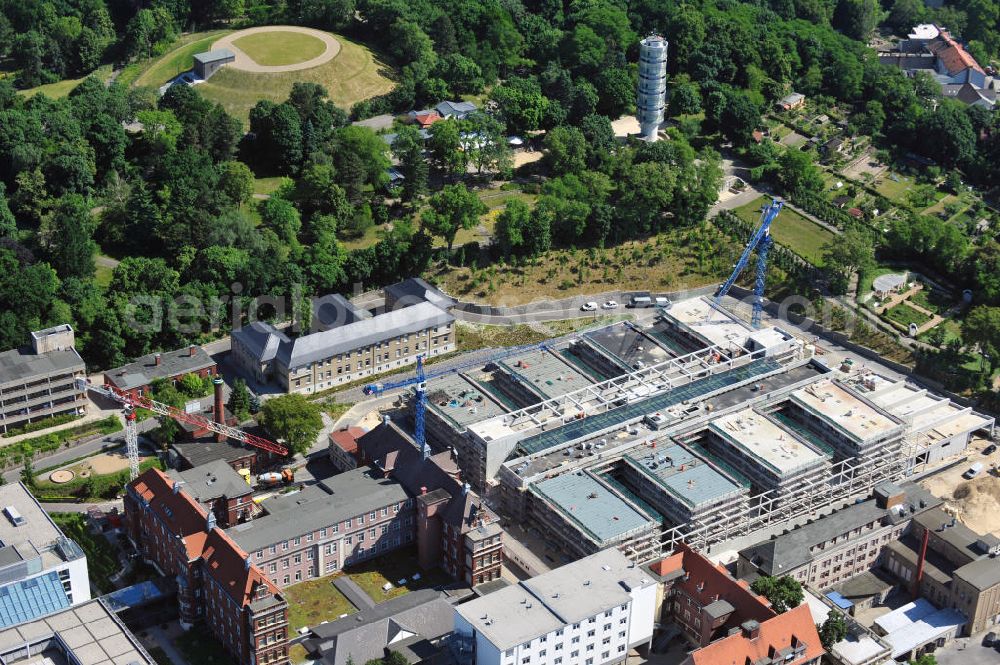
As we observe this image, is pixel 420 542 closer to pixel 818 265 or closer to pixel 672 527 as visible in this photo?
pixel 672 527

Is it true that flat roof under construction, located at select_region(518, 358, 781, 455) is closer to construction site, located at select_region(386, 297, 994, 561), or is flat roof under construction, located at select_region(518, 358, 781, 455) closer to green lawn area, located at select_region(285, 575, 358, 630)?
construction site, located at select_region(386, 297, 994, 561)

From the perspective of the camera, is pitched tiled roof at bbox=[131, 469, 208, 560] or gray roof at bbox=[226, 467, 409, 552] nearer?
pitched tiled roof at bbox=[131, 469, 208, 560]

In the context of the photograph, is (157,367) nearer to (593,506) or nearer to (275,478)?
(275,478)

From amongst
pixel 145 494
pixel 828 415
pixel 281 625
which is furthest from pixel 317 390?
pixel 828 415

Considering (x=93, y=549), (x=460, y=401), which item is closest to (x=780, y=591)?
(x=460, y=401)

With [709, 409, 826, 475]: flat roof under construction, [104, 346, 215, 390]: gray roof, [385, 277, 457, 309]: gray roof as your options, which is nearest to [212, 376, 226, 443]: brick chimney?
[104, 346, 215, 390]: gray roof

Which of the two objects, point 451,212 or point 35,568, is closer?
point 35,568
